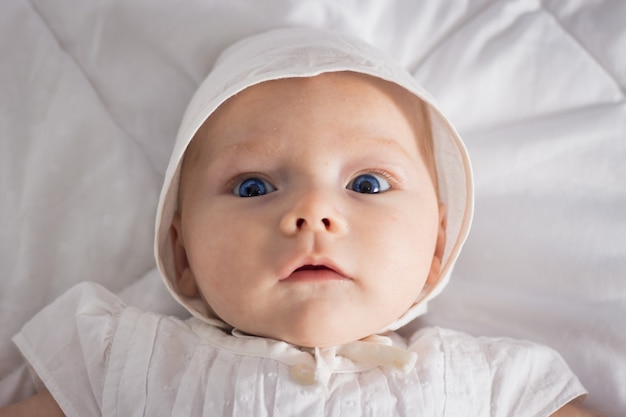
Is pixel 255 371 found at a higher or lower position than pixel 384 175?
lower

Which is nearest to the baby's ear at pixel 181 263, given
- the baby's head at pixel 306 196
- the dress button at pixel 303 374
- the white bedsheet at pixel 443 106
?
the baby's head at pixel 306 196

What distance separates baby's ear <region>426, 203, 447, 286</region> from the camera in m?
1.24

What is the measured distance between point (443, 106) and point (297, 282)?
51 centimetres

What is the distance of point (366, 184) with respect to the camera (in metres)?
1.13

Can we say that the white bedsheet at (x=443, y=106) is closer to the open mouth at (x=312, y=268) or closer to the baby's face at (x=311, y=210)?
the baby's face at (x=311, y=210)

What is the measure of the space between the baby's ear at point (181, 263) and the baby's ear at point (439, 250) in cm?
37

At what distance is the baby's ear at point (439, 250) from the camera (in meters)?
1.24

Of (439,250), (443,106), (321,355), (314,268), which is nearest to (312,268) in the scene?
(314,268)

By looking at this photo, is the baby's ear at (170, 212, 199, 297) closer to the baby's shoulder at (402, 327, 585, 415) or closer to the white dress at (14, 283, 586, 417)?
the white dress at (14, 283, 586, 417)

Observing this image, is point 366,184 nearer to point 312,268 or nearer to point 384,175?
point 384,175

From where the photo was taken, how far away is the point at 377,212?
1.08 metres

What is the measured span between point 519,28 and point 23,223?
3.04 ft

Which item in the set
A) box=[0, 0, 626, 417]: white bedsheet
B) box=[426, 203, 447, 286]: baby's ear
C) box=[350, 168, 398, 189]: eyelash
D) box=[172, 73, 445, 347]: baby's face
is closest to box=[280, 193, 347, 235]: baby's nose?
box=[172, 73, 445, 347]: baby's face

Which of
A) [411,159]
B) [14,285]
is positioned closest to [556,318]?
[411,159]
